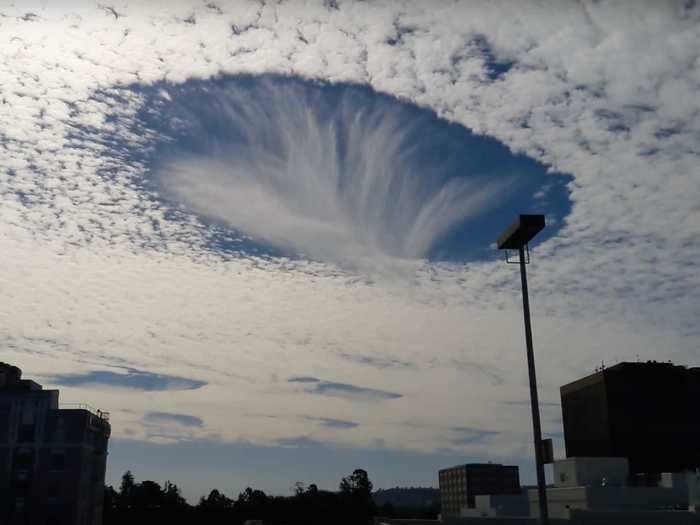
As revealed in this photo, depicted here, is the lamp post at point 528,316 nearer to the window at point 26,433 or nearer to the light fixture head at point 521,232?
the light fixture head at point 521,232

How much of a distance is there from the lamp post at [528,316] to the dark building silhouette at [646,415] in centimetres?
16274

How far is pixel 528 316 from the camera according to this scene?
22.4m

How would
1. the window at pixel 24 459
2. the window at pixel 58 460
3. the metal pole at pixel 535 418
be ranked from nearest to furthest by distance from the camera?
the metal pole at pixel 535 418 → the window at pixel 24 459 → the window at pixel 58 460

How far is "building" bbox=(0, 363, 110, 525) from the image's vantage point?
93.0 m

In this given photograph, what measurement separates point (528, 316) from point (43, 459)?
8977cm

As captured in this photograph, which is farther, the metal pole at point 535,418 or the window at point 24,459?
the window at point 24,459

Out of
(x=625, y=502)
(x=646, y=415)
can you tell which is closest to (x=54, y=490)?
(x=625, y=502)

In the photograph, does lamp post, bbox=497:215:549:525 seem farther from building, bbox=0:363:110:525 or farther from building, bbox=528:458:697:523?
building, bbox=0:363:110:525

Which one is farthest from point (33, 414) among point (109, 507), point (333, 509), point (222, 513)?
point (333, 509)

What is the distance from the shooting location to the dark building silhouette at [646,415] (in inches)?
6806

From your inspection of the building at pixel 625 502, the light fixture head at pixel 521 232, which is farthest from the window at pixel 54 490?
the light fixture head at pixel 521 232

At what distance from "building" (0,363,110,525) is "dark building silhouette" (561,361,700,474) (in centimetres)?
12288

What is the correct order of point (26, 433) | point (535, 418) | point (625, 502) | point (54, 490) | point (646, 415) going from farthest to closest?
point (646, 415) < point (26, 433) < point (54, 490) < point (625, 502) < point (535, 418)

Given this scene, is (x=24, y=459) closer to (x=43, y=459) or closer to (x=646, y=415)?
(x=43, y=459)
